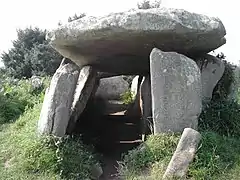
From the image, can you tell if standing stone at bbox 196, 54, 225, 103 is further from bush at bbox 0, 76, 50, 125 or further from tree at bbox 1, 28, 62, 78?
tree at bbox 1, 28, 62, 78

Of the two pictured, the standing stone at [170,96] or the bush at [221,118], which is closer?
the standing stone at [170,96]

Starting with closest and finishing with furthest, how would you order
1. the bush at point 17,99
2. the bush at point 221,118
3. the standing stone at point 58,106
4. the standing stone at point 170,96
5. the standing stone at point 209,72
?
the standing stone at point 170,96 < the standing stone at point 58,106 < the bush at point 221,118 < the standing stone at point 209,72 < the bush at point 17,99

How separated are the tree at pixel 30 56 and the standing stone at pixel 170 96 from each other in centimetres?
1465

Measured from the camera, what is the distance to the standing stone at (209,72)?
813 cm

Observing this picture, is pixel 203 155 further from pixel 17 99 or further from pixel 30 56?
pixel 30 56

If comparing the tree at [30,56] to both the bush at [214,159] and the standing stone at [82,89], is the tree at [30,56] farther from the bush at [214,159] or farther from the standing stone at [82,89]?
the bush at [214,159]

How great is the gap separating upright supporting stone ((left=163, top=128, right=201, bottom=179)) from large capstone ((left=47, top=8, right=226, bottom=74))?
1.69m

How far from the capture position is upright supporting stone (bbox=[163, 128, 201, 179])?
5.54 meters

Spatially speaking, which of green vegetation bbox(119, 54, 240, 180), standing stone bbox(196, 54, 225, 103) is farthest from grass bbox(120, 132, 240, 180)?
standing stone bbox(196, 54, 225, 103)

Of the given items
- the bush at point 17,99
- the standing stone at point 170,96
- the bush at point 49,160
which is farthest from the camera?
the bush at point 17,99

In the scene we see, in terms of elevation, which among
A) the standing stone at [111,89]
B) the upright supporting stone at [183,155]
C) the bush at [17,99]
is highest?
the upright supporting stone at [183,155]

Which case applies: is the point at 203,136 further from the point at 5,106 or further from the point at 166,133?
the point at 5,106

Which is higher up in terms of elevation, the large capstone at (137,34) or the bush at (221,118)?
the large capstone at (137,34)

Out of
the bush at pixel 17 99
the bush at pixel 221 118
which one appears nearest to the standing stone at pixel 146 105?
the bush at pixel 221 118
